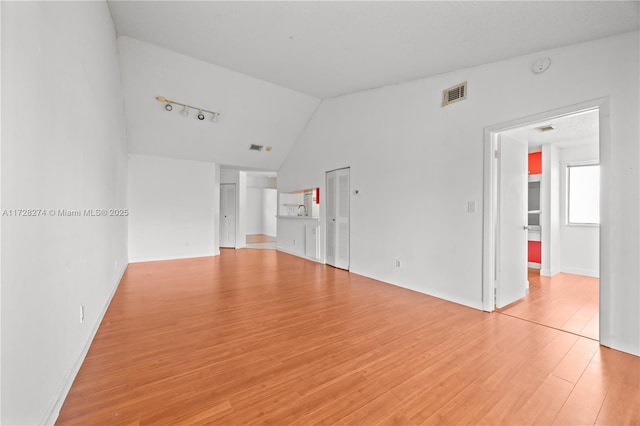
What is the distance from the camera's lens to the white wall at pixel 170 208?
6.17 m

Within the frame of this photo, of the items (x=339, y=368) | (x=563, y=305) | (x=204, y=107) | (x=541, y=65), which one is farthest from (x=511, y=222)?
(x=204, y=107)

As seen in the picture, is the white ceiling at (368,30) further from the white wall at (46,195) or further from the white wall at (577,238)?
the white wall at (577,238)

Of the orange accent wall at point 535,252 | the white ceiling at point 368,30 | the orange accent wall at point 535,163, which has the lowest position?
the orange accent wall at point 535,252

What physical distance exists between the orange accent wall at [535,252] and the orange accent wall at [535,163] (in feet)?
4.75

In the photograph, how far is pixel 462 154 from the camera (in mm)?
3416

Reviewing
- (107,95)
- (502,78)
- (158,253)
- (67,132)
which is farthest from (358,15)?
(158,253)

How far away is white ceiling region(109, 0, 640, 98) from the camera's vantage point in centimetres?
230

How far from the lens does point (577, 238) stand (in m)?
5.07

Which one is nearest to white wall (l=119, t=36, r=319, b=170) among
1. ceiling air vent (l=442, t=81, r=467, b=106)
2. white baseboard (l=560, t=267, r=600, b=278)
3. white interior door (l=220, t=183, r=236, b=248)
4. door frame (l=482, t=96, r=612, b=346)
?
white interior door (l=220, t=183, r=236, b=248)

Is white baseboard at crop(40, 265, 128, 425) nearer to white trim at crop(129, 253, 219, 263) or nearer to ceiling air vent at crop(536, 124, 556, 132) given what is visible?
white trim at crop(129, 253, 219, 263)

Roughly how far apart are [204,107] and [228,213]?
3.93 meters

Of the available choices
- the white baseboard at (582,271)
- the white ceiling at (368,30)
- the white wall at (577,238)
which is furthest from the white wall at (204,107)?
the white baseboard at (582,271)

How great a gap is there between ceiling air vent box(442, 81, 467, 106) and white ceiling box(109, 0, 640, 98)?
0.83 feet

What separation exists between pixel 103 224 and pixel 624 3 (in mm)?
5211
